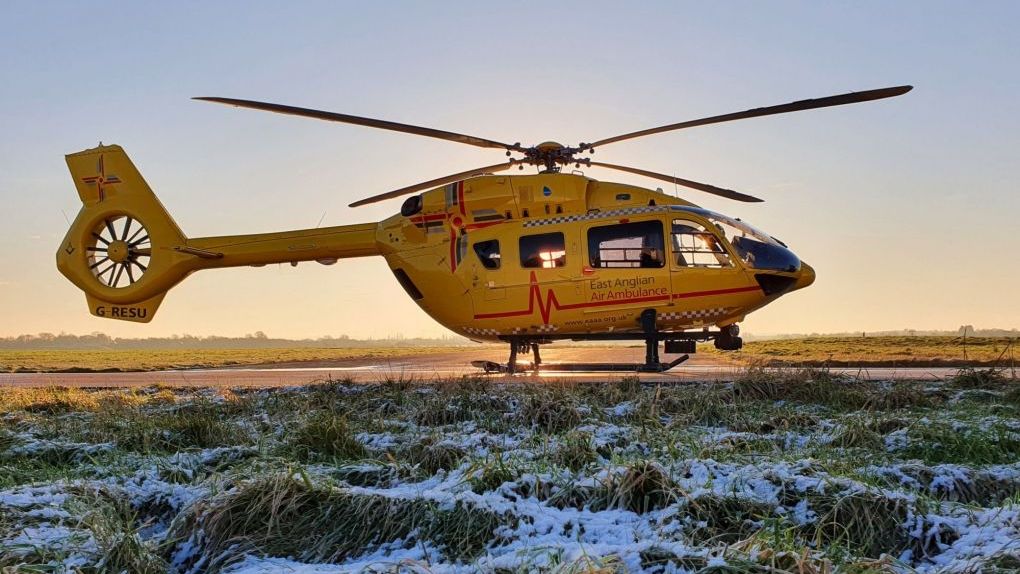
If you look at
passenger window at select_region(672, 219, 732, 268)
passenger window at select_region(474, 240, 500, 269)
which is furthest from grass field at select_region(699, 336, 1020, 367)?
passenger window at select_region(474, 240, 500, 269)

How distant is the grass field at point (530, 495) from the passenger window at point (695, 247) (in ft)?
21.2

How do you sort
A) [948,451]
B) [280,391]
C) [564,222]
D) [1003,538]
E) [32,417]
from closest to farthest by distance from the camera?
[1003,538]
[948,451]
[32,417]
[280,391]
[564,222]

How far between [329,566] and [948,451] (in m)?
4.45

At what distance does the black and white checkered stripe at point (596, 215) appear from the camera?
1309 centimetres

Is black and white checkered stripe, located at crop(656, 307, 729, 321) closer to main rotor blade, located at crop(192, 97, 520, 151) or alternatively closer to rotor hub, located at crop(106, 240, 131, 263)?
main rotor blade, located at crop(192, 97, 520, 151)

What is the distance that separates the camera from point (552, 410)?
6758 millimetres

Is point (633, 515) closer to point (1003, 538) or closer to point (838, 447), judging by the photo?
point (1003, 538)

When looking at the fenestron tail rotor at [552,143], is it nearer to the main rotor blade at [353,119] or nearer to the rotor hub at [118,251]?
the main rotor blade at [353,119]

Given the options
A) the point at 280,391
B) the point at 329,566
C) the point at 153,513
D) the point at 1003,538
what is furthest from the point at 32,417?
the point at 1003,538

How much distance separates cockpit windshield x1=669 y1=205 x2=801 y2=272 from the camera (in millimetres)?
12953

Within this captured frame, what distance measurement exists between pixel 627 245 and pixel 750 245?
2.37 m

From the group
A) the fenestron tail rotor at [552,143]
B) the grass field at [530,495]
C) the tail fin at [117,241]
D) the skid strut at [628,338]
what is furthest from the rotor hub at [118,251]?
the grass field at [530,495]

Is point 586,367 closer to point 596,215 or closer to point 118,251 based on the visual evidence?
point 596,215

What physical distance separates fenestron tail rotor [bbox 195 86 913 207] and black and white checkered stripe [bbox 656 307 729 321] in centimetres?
234
